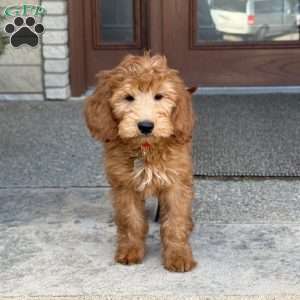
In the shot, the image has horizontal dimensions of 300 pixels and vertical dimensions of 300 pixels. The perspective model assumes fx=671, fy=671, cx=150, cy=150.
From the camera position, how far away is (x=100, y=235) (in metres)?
3.92

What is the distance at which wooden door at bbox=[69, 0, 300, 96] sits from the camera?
743 centimetres

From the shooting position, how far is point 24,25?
7211 millimetres

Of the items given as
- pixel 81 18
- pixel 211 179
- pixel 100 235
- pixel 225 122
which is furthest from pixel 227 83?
pixel 100 235

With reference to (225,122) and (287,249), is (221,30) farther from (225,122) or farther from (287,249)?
(287,249)

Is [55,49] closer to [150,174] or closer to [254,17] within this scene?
[254,17]

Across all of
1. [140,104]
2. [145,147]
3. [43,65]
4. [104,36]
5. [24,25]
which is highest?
[24,25]

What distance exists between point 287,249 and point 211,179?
4.19ft

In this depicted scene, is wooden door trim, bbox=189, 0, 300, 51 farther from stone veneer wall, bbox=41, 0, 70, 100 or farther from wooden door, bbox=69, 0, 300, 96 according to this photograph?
stone veneer wall, bbox=41, 0, 70, 100

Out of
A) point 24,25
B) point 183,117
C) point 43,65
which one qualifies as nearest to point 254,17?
point 43,65

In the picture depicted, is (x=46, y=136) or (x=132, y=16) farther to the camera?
(x=132, y=16)

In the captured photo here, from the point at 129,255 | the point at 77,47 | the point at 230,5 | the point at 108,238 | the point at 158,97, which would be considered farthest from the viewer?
the point at 230,5

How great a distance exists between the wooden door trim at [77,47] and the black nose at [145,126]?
436 cm

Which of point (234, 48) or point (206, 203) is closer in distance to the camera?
point (206, 203)

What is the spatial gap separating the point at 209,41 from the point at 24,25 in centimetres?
204
